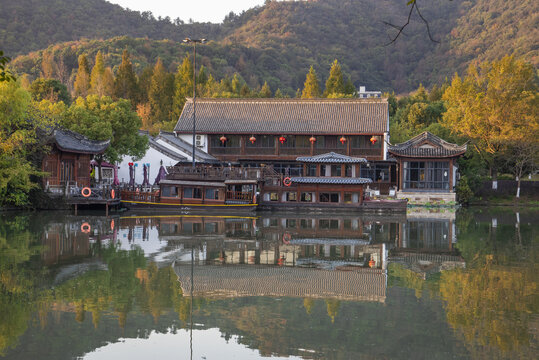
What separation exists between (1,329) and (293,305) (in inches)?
228

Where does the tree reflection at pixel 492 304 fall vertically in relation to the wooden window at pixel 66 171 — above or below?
below

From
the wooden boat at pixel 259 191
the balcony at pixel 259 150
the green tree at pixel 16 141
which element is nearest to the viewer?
the green tree at pixel 16 141

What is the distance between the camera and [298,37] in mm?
145750

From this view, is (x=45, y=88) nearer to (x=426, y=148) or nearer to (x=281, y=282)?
(x=426, y=148)

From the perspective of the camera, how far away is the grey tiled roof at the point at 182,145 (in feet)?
146

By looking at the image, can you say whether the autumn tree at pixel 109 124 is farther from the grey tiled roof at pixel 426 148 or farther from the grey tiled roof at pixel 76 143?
the grey tiled roof at pixel 426 148

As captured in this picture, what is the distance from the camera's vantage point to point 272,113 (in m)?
51.1

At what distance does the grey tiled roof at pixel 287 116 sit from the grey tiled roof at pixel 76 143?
1387 centimetres

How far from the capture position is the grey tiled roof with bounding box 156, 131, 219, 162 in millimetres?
44438

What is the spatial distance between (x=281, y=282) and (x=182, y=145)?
32.0m

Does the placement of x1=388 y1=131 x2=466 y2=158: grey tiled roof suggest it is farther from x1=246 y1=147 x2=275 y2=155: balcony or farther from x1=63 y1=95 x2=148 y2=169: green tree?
x1=63 y1=95 x2=148 y2=169: green tree

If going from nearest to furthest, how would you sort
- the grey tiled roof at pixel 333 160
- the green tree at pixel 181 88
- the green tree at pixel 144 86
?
the grey tiled roof at pixel 333 160
the green tree at pixel 181 88
the green tree at pixel 144 86

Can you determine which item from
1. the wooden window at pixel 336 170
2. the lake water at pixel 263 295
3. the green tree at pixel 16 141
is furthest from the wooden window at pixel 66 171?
the wooden window at pixel 336 170

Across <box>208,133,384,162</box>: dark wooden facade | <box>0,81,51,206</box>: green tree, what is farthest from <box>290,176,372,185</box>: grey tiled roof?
<box>0,81,51,206</box>: green tree
